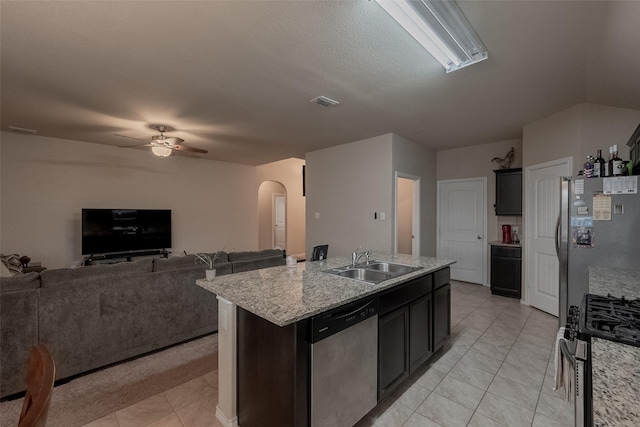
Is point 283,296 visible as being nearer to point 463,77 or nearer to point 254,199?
point 463,77

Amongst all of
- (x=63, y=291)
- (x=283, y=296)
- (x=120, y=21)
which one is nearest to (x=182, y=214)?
(x=63, y=291)

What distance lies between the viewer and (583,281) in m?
2.56

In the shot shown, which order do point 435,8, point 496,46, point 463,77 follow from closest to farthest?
point 435,8 < point 496,46 < point 463,77

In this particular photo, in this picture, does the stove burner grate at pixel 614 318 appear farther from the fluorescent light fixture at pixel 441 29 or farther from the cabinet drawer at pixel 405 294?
the fluorescent light fixture at pixel 441 29

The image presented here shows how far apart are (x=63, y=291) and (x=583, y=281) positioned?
180 inches

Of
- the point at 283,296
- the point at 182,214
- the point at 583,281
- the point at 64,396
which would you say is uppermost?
the point at 182,214

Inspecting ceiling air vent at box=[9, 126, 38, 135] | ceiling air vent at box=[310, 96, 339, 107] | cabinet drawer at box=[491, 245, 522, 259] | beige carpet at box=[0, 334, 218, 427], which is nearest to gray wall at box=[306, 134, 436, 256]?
cabinet drawer at box=[491, 245, 522, 259]

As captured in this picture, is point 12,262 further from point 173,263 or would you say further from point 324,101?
point 324,101

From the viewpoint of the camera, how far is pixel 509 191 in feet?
15.0

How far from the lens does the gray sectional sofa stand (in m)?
2.06

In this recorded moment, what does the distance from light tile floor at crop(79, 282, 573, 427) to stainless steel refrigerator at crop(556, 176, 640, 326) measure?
0.78 meters

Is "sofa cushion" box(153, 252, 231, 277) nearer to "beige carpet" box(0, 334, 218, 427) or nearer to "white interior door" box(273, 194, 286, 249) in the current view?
"beige carpet" box(0, 334, 218, 427)

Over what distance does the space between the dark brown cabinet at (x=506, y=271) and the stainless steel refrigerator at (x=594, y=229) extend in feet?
5.22

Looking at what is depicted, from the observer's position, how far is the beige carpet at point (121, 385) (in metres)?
1.91
